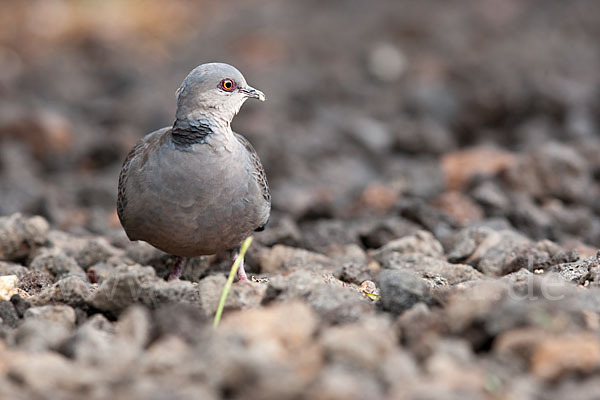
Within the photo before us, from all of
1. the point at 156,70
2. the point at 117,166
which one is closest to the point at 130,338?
the point at 117,166

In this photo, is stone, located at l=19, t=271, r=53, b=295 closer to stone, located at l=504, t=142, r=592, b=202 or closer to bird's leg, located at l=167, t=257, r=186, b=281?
bird's leg, located at l=167, t=257, r=186, b=281

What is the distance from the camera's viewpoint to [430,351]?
13.9 feet

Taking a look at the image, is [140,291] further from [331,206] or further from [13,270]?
[331,206]

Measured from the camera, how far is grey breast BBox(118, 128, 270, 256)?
6344 millimetres

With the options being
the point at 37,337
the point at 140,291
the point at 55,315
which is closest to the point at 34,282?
the point at 55,315

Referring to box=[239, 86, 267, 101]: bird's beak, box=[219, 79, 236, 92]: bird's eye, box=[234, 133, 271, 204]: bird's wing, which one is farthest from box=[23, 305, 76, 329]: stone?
box=[239, 86, 267, 101]: bird's beak

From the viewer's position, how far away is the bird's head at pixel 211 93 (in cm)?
657

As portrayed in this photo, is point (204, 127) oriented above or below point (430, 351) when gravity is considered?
above

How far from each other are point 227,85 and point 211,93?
0.57ft

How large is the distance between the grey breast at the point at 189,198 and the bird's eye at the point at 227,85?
45 cm

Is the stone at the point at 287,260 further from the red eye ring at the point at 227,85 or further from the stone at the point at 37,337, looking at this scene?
the stone at the point at 37,337

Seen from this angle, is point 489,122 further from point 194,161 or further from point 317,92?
point 194,161

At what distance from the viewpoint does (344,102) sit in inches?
573

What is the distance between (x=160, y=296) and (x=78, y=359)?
3.48 ft
